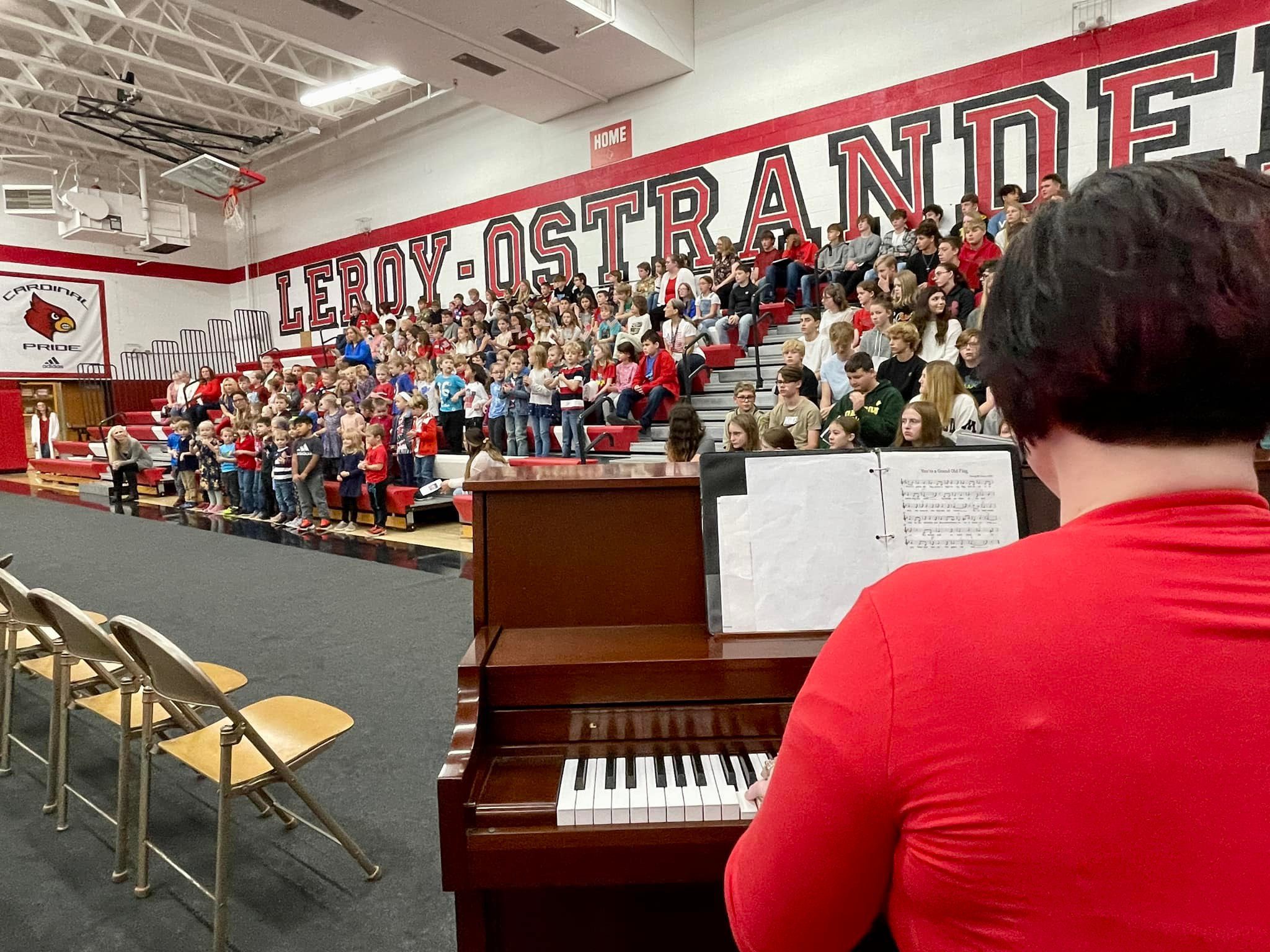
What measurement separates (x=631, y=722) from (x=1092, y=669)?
42.5 inches

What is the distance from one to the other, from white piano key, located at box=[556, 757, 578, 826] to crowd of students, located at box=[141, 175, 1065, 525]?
3.66 m

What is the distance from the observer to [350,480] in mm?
8438

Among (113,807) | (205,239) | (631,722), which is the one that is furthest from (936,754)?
(205,239)

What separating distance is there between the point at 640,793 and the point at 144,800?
1680 mm

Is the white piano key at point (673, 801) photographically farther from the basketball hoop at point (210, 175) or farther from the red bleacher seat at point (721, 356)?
the basketball hoop at point (210, 175)

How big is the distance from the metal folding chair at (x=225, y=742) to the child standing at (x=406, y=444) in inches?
269

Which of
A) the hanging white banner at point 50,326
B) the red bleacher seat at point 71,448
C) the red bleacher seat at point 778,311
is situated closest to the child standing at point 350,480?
the red bleacher seat at point 778,311

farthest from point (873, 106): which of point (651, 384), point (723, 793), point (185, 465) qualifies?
point (185, 465)

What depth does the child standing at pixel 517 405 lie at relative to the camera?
9.17 metres

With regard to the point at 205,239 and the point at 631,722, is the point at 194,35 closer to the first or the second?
the point at 205,239

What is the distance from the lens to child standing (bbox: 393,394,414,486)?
9.04m

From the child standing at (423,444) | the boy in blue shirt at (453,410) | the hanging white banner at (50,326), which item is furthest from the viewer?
the hanging white banner at (50,326)

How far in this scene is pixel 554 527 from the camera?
5.83 feet

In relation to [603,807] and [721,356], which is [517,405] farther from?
[603,807]
